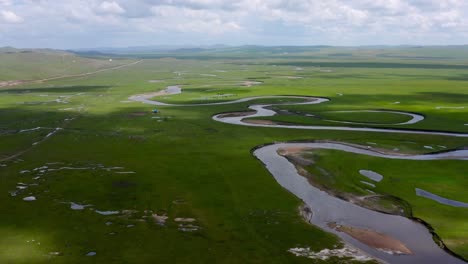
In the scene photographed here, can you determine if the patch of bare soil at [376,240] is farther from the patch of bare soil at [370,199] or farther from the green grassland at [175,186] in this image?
the patch of bare soil at [370,199]

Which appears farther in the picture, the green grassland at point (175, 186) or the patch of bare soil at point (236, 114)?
the patch of bare soil at point (236, 114)

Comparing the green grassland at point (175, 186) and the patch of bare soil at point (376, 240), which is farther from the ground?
the green grassland at point (175, 186)

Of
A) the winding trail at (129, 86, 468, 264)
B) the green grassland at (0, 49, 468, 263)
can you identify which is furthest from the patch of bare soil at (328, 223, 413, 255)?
the green grassland at (0, 49, 468, 263)

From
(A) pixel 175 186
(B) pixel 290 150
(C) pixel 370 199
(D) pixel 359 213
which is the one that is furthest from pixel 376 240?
(B) pixel 290 150

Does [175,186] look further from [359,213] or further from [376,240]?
[376,240]

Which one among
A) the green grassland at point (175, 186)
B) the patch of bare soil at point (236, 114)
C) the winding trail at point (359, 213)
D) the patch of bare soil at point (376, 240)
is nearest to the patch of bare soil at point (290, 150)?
the winding trail at point (359, 213)

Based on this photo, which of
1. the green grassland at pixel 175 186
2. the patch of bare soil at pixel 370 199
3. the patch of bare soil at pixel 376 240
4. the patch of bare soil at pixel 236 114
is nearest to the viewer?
the patch of bare soil at pixel 376 240

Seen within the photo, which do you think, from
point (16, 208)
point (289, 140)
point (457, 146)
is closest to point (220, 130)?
point (289, 140)

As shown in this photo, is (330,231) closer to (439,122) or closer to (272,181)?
(272,181)
